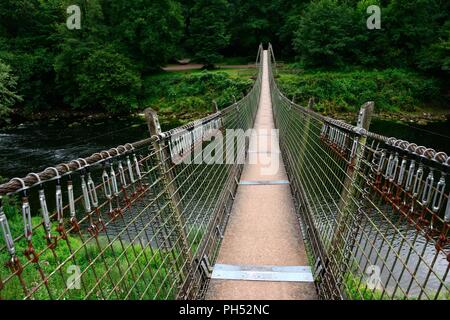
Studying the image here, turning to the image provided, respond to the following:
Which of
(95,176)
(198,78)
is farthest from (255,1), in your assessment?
(95,176)

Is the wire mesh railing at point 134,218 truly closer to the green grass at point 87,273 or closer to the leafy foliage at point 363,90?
the green grass at point 87,273

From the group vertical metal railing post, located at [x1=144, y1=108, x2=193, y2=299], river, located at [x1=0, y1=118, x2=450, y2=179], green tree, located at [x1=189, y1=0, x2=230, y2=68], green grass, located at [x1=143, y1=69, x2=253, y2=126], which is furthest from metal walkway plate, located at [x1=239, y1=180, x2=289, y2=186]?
green tree, located at [x1=189, y1=0, x2=230, y2=68]

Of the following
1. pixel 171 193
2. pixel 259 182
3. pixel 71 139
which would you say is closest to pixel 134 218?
pixel 171 193

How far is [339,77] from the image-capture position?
18.8m

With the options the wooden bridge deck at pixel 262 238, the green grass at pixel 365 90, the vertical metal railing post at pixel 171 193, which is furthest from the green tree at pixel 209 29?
the vertical metal railing post at pixel 171 193

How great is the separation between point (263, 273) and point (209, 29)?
21.8m

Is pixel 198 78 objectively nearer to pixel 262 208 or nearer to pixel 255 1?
pixel 255 1

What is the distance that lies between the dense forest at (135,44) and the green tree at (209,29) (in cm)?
6

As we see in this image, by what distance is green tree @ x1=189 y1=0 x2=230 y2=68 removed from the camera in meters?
22.2

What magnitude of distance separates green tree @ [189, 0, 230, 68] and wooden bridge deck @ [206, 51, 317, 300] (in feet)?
61.7

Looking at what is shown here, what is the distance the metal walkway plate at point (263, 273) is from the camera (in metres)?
2.28

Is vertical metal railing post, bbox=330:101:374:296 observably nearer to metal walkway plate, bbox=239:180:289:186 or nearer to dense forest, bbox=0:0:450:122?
metal walkway plate, bbox=239:180:289:186
